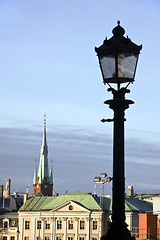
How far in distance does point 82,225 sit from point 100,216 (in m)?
4.22

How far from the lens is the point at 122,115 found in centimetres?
1084

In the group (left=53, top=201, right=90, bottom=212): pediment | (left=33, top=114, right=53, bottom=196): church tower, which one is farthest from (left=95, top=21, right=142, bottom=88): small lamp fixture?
(left=33, top=114, right=53, bottom=196): church tower

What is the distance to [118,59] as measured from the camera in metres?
10.4

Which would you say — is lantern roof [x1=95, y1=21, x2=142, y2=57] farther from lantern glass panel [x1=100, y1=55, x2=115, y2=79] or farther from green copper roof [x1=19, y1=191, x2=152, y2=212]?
green copper roof [x1=19, y1=191, x2=152, y2=212]

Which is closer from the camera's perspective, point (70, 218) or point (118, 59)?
point (118, 59)

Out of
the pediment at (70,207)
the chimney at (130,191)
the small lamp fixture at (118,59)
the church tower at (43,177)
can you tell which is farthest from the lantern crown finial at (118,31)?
the church tower at (43,177)

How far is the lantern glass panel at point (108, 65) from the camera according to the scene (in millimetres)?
10429

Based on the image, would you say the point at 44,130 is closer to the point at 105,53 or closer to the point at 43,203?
the point at 43,203

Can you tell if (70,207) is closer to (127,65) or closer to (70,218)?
(70,218)

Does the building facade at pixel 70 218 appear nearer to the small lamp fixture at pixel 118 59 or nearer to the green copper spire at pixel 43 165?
the green copper spire at pixel 43 165

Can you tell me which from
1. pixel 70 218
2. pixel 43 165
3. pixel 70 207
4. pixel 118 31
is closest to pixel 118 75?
pixel 118 31

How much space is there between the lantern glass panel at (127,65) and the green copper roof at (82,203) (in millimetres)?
94398

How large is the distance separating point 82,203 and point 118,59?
98.6m

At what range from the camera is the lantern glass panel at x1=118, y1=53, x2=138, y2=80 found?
1037 centimetres
